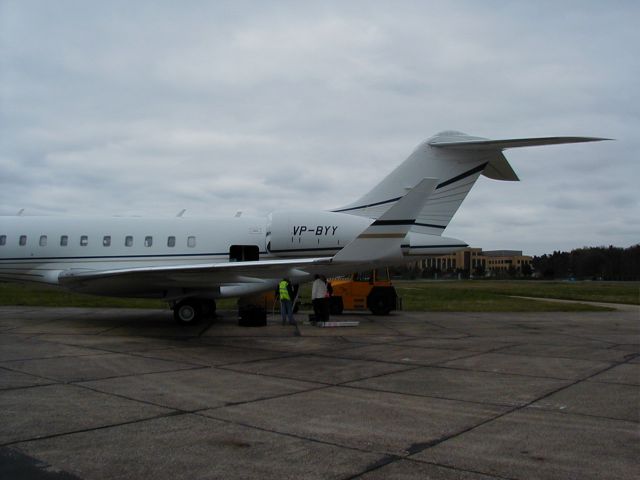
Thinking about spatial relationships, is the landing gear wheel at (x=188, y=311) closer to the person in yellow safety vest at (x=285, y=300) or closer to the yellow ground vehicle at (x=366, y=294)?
the person in yellow safety vest at (x=285, y=300)

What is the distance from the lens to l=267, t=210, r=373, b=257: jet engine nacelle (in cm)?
1634

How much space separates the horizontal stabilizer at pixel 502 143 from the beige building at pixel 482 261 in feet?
440

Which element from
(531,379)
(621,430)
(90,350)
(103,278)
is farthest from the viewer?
(103,278)

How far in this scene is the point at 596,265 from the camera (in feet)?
373

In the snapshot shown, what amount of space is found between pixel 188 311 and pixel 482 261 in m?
158

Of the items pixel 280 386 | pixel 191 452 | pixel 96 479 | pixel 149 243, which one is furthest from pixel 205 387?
pixel 149 243

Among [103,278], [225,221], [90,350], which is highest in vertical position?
[225,221]

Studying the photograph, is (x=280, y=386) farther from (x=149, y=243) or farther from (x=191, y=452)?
(x=149, y=243)

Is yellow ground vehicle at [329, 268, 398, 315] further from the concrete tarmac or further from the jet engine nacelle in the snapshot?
the concrete tarmac

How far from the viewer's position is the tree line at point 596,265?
10662 centimetres

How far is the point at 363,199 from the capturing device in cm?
1756

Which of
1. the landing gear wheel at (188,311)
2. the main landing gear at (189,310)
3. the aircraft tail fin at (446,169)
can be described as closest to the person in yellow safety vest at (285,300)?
the main landing gear at (189,310)

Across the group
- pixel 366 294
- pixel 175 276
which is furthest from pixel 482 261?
pixel 175 276

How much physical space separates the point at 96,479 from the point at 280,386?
12.4 feet
